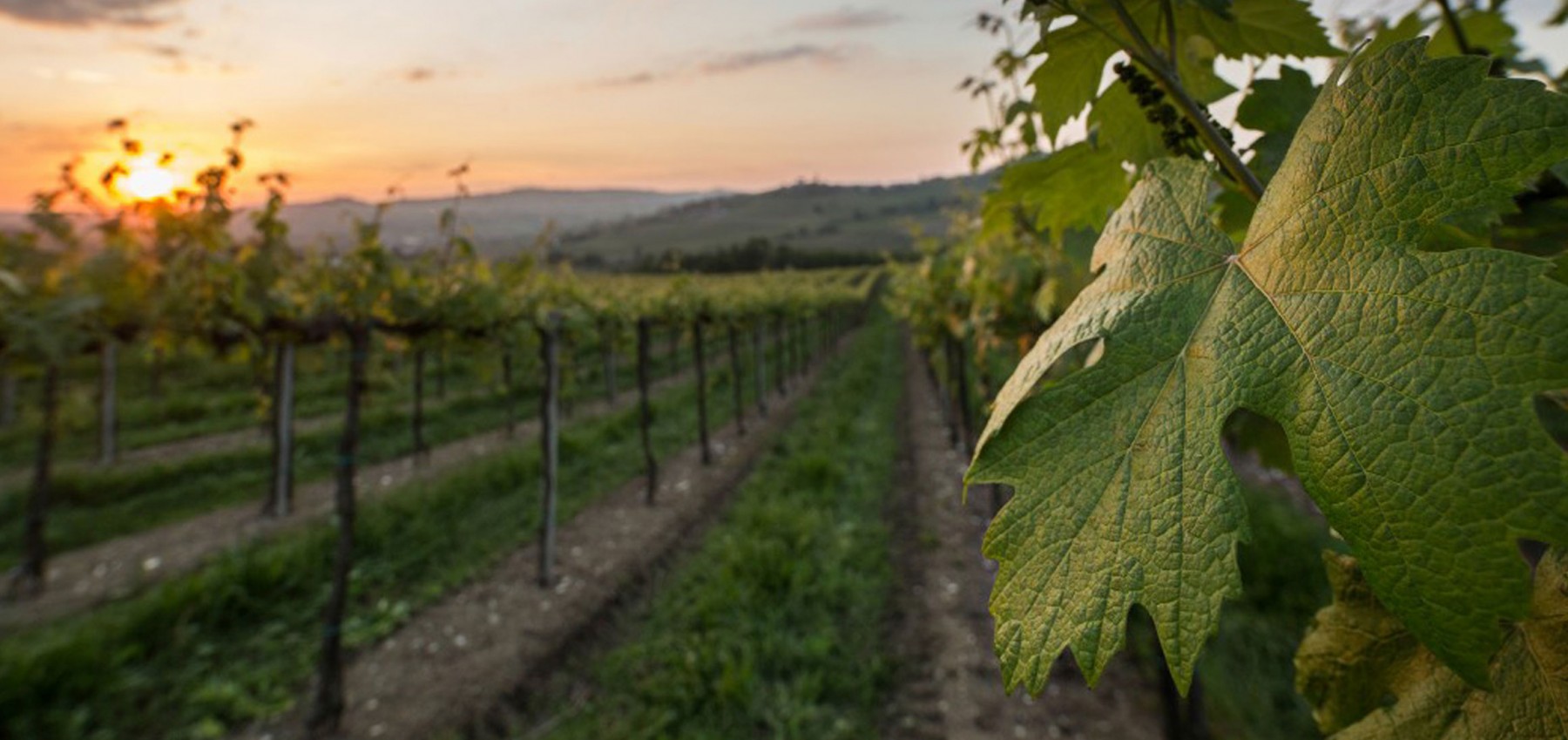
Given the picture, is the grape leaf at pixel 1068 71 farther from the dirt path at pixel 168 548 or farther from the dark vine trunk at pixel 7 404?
the dark vine trunk at pixel 7 404

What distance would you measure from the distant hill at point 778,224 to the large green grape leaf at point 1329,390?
88.9m

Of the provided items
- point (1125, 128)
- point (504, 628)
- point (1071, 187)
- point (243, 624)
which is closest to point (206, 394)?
point (243, 624)

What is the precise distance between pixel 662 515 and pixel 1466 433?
10006 mm

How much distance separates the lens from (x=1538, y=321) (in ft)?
1.34

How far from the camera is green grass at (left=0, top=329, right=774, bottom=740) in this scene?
5523 millimetres

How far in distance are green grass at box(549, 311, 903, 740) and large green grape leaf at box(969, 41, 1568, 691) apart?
525 centimetres

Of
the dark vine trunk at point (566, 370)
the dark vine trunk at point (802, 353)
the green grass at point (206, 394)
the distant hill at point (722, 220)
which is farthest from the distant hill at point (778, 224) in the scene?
the dark vine trunk at point (566, 370)

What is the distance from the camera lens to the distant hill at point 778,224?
108125 mm

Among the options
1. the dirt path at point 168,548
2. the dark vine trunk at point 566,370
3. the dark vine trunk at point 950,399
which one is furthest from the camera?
the dark vine trunk at point 950,399

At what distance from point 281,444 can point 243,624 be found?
13.6 feet

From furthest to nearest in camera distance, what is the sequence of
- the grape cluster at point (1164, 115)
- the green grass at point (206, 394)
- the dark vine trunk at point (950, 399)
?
the dark vine trunk at point (950, 399), the green grass at point (206, 394), the grape cluster at point (1164, 115)

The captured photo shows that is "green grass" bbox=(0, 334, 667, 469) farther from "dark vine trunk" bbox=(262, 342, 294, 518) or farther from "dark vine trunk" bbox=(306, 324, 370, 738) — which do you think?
"dark vine trunk" bbox=(306, 324, 370, 738)

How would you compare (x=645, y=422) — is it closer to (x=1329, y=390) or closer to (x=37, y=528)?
(x=37, y=528)

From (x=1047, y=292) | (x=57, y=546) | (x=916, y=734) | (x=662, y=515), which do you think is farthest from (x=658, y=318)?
(x=1047, y=292)
